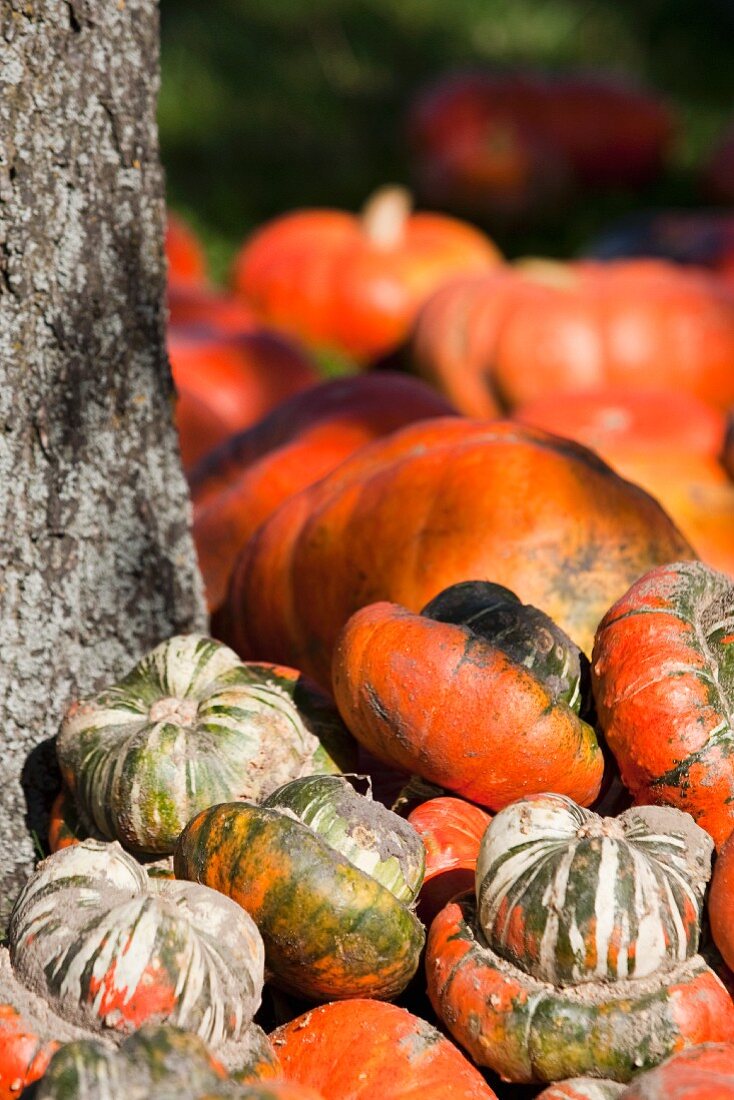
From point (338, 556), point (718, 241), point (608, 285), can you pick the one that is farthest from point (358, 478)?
point (718, 241)

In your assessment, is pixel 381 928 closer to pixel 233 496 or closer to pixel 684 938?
pixel 684 938

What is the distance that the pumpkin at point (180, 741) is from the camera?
7.54ft

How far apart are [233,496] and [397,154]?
615 cm

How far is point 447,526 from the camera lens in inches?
117

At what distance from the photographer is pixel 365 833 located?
6.87 ft

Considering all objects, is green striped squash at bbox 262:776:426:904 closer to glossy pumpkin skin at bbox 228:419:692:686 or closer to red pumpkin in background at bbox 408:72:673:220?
glossy pumpkin skin at bbox 228:419:692:686

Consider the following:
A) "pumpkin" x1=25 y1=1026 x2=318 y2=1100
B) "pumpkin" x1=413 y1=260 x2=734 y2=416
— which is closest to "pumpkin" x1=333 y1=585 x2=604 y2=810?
"pumpkin" x1=25 y1=1026 x2=318 y2=1100

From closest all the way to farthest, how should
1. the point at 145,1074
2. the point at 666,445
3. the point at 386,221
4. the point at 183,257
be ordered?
the point at 145,1074 → the point at 666,445 → the point at 386,221 → the point at 183,257

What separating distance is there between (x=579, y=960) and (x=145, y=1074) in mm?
643

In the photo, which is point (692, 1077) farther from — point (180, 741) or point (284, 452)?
point (284, 452)

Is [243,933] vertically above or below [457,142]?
below

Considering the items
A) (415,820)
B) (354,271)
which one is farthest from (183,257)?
(415,820)

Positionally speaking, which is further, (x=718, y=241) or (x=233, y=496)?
(x=718, y=241)

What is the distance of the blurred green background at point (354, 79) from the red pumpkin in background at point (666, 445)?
12.4ft
